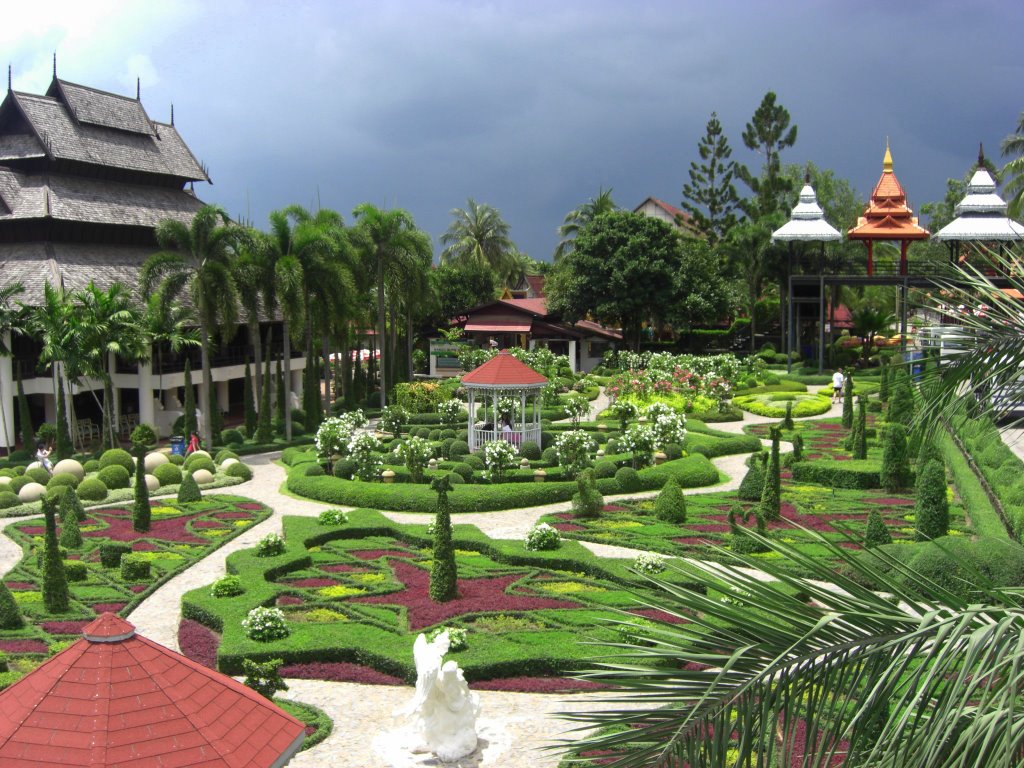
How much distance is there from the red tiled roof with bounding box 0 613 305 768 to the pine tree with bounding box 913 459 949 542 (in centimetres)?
1472

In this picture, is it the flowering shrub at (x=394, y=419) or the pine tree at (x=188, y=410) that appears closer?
the pine tree at (x=188, y=410)

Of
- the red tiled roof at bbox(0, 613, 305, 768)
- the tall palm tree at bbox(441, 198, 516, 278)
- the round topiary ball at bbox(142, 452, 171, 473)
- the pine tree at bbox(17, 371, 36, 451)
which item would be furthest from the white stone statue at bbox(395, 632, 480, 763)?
the tall palm tree at bbox(441, 198, 516, 278)

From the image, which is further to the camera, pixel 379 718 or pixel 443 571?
pixel 443 571

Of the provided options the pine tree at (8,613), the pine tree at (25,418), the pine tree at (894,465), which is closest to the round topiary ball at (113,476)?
the pine tree at (25,418)

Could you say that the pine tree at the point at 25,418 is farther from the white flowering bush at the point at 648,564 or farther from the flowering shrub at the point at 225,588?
the white flowering bush at the point at 648,564

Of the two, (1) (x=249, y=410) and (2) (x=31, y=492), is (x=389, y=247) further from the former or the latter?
(2) (x=31, y=492)

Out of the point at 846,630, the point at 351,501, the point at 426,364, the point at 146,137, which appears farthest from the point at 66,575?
the point at 426,364

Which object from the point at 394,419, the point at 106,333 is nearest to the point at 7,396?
the point at 106,333

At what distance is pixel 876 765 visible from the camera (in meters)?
4.36

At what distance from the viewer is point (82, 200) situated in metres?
40.9

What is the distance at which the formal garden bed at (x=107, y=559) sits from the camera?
17.2 meters

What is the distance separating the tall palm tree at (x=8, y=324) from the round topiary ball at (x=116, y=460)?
535 centimetres

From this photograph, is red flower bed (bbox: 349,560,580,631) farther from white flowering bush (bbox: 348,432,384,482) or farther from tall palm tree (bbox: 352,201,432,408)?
tall palm tree (bbox: 352,201,432,408)

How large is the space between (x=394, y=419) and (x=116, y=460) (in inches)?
362
